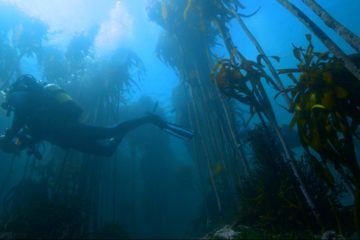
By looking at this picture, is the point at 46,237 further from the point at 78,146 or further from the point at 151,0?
the point at 151,0

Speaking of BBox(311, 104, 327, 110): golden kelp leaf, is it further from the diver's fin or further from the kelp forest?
the diver's fin

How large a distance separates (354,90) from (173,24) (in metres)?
10.5

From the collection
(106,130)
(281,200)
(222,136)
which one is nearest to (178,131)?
(106,130)

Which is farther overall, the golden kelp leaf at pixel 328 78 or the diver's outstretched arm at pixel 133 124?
the diver's outstretched arm at pixel 133 124

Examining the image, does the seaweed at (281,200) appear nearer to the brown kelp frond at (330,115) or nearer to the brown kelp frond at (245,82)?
the brown kelp frond at (245,82)

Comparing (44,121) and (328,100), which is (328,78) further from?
(44,121)

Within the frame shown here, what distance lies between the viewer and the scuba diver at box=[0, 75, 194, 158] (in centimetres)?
612

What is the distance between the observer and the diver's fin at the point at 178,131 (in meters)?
7.00

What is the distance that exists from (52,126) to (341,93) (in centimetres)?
615

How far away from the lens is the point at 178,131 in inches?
281

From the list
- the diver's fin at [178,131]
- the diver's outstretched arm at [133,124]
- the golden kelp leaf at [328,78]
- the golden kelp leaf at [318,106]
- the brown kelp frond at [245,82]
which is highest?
the diver's outstretched arm at [133,124]

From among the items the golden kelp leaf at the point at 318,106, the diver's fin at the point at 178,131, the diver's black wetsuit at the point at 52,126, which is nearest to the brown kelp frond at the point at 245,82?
the golden kelp leaf at the point at 318,106

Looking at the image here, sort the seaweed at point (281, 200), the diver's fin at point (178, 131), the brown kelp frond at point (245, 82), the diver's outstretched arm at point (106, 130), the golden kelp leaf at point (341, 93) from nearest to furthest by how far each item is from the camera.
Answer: the golden kelp leaf at point (341, 93)
the seaweed at point (281, 200)
the brown kelp frond at point (245, 82)
the diver's outstretched arm at point (106, 130)
the diver's fin at point (178, 131)

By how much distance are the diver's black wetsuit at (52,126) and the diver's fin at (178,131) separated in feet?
4.74
